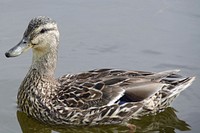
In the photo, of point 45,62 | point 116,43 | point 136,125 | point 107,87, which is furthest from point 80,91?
point 116,43

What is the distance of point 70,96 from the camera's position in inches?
309

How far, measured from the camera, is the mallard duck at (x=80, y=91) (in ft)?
25.6

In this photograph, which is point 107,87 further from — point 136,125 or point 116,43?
point 116,43

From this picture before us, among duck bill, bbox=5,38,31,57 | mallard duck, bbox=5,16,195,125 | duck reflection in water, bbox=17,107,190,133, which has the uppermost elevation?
duck bill, bbox=5,38,31,57

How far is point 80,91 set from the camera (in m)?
7.85

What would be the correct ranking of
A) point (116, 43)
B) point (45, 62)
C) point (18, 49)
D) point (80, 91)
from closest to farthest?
1. point (18, 49)
2. point (80, 91)
3. point (45, 62)
4. point (116, 43)

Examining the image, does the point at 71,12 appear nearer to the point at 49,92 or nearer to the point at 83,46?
the point at 83,46

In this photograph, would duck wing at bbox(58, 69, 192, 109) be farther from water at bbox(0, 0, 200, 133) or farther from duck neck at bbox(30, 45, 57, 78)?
water at bbox(0, 0, 200, 133)

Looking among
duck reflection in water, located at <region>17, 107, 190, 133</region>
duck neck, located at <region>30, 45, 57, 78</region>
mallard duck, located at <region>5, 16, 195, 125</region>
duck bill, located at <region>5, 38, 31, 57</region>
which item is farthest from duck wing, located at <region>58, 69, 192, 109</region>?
duck bill, located at <region>5, 38, 31, 57</region>

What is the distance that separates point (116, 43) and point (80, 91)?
8.47ft

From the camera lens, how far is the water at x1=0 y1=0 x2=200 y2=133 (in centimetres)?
830

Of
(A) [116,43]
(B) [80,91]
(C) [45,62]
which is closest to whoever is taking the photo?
(B) [80,91]

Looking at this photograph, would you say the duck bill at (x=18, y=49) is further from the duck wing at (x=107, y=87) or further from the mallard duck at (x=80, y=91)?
the duck wing at (x=107, y=87)

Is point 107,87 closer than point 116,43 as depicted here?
Yes
